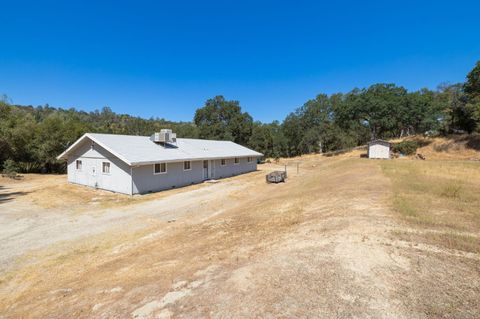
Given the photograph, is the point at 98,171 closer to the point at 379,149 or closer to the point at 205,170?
the point at 205,170

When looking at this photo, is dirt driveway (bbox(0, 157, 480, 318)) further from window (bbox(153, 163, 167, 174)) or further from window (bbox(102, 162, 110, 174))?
window (bbox(153, 163, 167, 174))

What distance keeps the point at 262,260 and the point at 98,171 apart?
1610 cm

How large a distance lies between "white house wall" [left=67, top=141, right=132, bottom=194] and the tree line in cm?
1107

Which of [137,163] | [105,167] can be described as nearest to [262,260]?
[137,163]

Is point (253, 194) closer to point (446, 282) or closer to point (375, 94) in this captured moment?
point (446, 282)

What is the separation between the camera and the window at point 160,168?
656 inches

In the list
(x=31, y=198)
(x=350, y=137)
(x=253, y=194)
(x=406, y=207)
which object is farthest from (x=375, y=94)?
(x=31, y=198)

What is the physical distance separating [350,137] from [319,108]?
37.8ft

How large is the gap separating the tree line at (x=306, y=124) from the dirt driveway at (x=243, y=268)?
2209 centimetres

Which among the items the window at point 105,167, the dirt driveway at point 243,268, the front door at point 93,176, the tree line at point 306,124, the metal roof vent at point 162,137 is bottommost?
the dirt driveway at point 243,268

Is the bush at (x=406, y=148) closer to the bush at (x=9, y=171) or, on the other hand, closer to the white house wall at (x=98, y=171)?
the white house wall at (x=98, y=171)

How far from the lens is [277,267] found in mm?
4582

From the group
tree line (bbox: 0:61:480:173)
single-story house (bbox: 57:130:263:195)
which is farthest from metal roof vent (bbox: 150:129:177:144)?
tree line (bbox: 0:61:480:173)

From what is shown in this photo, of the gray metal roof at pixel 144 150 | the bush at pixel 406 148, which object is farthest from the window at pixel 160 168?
the bush at pixel 406 148
